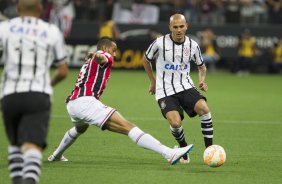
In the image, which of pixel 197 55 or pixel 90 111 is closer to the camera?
pixel 90 111

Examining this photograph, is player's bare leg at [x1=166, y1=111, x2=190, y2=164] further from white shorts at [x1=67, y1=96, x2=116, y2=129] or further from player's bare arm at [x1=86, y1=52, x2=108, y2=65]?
player's bare arm at [x1=86, y1=52, x2=108, y2=65]

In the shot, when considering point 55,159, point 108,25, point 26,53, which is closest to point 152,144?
point 55,159

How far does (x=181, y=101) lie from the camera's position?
10539 millimetres

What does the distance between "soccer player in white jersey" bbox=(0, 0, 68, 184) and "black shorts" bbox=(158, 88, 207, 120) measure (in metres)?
3.56

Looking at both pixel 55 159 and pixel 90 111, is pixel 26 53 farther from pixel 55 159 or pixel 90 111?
pixel 55 159

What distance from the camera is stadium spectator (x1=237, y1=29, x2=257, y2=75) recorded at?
2957cm

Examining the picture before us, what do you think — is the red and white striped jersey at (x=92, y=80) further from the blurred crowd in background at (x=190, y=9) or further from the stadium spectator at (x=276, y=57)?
the stadium spectator at (x=276, y=57)

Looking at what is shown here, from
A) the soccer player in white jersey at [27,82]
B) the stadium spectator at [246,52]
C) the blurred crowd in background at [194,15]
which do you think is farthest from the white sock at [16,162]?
the stadium spectator at [246,52]

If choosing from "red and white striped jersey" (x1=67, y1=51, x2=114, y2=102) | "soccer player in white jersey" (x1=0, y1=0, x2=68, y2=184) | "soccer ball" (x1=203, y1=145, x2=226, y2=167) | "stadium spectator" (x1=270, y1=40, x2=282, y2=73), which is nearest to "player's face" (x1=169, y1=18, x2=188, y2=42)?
"red and white striped jersey" (x1=67, y1=51, x2=114, y2=102)

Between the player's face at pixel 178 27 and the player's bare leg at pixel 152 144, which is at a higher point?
the player's face at pixel 178 27

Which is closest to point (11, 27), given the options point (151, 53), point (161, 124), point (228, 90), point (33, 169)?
point (33, 169)

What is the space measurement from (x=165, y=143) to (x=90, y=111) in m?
3.04

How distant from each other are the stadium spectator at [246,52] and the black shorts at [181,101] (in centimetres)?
1923

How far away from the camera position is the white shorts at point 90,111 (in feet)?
30.4
